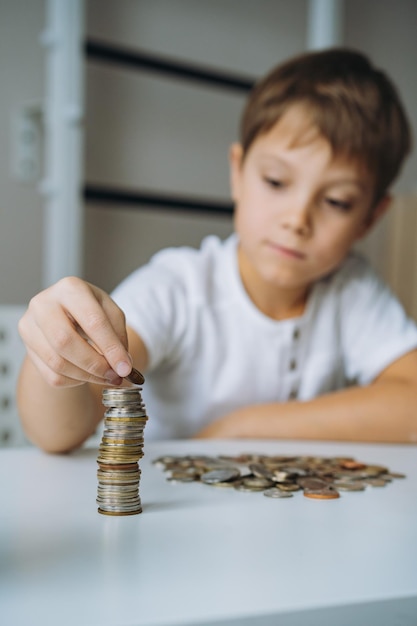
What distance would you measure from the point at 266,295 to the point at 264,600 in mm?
1004

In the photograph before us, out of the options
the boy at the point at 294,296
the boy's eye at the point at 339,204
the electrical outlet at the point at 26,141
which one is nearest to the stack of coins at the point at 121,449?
the boy at the point at 294,296

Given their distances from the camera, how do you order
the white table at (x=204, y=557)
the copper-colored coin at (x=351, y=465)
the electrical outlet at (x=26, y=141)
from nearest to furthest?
the white table at (x=204, y=557) < the copper-colored coin at (x=351, y=465) < the electrical outlet at (x=26, y=141)

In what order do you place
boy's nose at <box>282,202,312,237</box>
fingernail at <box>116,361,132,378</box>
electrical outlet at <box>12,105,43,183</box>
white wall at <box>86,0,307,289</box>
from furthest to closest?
white wall at <box>86,0,307,289</box>, electrical outlet at <box>12,105,43,183</box>, boy's nose at <box>282,202,312,237</box>, fingernail at <box>116,361,132,378</box>

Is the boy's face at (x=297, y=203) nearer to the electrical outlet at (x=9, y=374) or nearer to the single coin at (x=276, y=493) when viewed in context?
the electrical outlet at (x=9, y=374)

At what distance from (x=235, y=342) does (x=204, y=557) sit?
0.89 metres

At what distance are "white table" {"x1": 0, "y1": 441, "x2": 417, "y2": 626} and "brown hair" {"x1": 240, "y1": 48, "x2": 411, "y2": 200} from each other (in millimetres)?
717

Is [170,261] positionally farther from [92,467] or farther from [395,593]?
[395,593]

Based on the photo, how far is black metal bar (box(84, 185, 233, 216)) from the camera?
222cm

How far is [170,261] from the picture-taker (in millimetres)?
1333

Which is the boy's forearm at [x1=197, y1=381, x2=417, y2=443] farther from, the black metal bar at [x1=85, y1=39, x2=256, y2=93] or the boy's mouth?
the black metal bar at [x1=85, y1=39, x2=256, y2=93]

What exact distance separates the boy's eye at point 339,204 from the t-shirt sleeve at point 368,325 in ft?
0.73

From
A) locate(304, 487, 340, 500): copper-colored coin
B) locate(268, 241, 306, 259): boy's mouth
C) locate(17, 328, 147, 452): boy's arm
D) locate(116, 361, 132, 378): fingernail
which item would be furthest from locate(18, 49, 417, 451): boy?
locate(116, 361, 132, 378): fingernail

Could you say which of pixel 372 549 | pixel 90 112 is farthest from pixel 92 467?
pixel 90 112

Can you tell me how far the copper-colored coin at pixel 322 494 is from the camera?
0.64 meters
